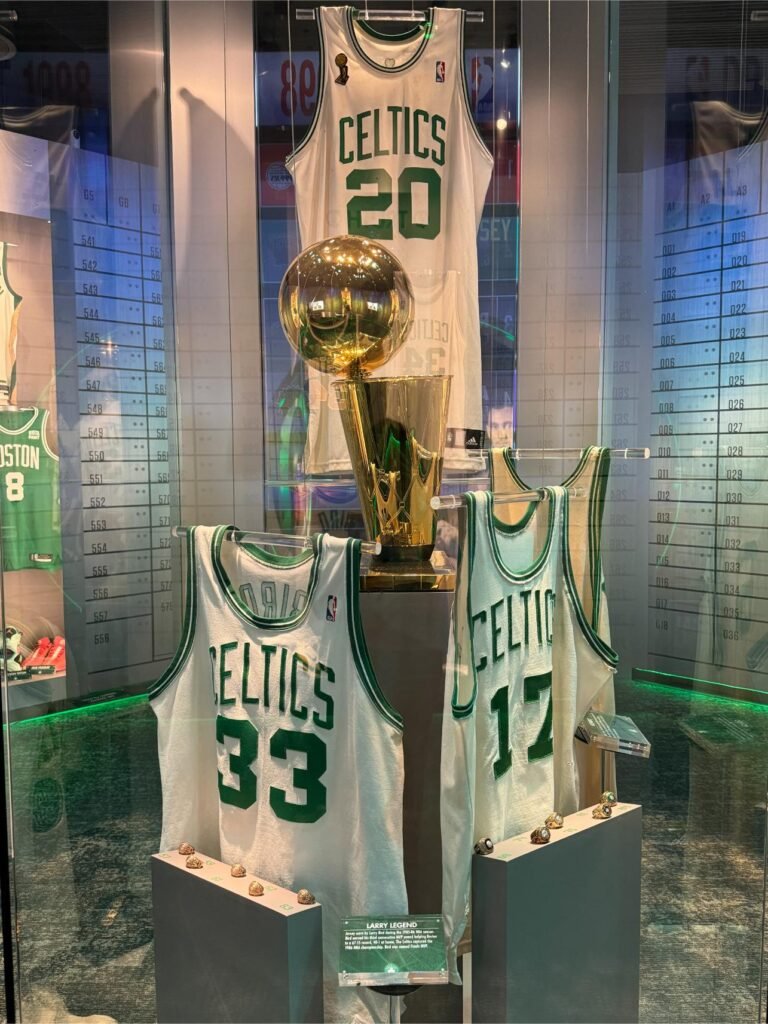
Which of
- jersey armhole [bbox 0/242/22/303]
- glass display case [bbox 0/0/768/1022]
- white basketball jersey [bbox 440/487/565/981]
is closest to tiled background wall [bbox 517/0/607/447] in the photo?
glass display case [bbox 0/0/768/1022]

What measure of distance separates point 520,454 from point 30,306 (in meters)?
1.19

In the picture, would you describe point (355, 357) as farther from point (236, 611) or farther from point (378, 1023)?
point (378, 1023)

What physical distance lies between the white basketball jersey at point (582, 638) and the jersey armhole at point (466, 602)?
223 millimetres

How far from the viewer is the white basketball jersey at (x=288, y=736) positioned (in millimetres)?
1095

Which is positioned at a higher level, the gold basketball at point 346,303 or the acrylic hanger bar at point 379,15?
the acrylic hanger bar at point 379,15

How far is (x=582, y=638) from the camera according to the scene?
132cm

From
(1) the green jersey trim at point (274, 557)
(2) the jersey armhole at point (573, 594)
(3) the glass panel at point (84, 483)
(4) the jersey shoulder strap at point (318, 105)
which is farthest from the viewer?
(4) the jersey shoulder strap at point (318, 105)

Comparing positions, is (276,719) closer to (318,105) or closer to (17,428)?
(17,428)

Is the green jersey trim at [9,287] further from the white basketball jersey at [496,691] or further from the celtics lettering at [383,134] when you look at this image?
the white basketball jersey at [496,691]

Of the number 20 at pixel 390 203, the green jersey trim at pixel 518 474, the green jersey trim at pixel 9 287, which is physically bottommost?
the green jersey trim at pixel 518 474

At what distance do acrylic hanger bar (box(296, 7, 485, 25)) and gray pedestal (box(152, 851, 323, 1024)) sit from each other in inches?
64.3

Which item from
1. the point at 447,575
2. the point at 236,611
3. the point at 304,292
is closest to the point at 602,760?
the point at 447,575

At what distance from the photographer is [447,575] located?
3.78ft

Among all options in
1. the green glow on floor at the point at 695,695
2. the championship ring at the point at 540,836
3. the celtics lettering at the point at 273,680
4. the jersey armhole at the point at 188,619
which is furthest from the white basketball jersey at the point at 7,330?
the green glow on floor at the point at 695,695
